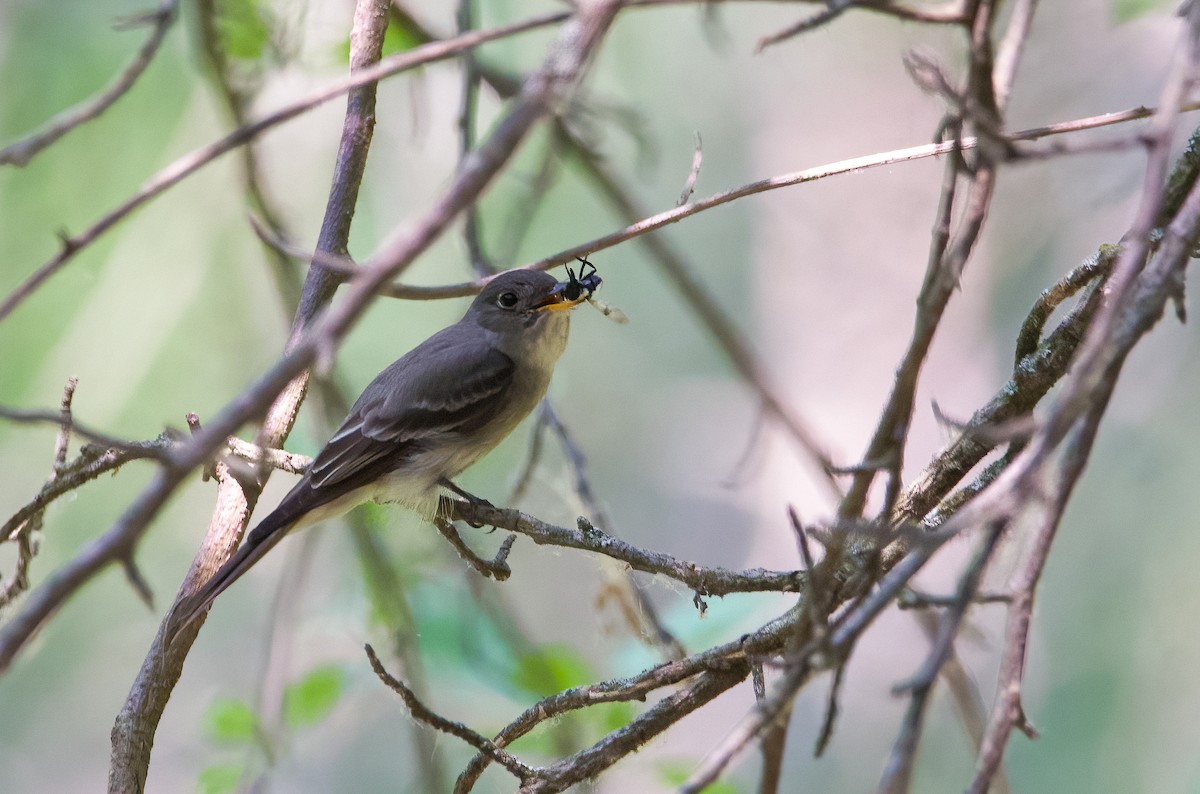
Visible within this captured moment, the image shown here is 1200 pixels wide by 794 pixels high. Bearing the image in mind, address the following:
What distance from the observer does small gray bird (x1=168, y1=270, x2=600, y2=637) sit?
3162 mm

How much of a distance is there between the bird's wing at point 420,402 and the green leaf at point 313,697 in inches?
24.9

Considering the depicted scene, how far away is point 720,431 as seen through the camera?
6887 millimetres

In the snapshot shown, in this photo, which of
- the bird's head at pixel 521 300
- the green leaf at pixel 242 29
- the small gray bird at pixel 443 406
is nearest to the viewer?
the small gray bird at pixel 443 406

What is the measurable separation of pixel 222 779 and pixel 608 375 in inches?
147

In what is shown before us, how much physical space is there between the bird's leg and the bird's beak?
66cm

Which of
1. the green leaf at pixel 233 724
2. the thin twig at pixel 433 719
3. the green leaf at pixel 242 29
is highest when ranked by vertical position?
the green leaf at pixel 242 29

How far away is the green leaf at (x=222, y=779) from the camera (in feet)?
11.1

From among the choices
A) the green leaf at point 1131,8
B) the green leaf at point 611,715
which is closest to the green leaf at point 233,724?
the green leaf at point 611,715

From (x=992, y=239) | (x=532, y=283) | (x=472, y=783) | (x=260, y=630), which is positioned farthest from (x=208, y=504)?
(x=992, y=239)

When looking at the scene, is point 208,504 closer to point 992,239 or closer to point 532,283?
point 532,283

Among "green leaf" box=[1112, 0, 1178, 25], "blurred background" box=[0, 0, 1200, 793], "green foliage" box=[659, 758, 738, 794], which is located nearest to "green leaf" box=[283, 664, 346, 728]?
"blurred background" box=[0, 0, 1200, 793]

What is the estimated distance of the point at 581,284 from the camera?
345 centimetres

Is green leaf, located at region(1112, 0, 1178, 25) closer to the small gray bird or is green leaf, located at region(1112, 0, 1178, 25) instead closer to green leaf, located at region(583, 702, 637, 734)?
the small gray bird

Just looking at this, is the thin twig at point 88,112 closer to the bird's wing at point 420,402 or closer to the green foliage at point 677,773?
the bird's wing at point 420,402
